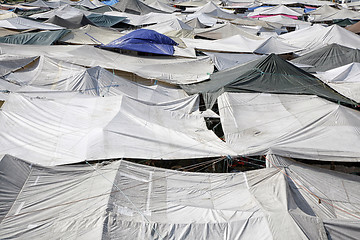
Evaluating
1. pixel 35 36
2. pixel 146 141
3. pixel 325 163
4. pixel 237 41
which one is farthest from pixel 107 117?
pixel 237 41

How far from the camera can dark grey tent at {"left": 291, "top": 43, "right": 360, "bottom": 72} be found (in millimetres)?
17906

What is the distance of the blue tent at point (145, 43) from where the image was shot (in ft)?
59.3

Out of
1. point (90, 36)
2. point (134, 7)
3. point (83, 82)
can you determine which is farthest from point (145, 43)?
point (134, 7)

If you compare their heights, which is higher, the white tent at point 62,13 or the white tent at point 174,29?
the white tent at point 62,13

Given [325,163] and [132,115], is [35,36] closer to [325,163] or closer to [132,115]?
[132,115]

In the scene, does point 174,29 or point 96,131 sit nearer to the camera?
point 96,131

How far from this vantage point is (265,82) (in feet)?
46.2

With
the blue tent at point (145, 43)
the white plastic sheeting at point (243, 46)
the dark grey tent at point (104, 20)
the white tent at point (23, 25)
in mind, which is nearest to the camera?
the blue tent at point (145, 43)

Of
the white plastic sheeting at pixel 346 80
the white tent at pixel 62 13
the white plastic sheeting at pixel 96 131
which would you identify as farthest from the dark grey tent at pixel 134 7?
the white plastic sheeting at pixel 96 131

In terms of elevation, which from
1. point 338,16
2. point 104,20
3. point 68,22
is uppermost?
point 338,16

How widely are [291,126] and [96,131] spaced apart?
19.1ft

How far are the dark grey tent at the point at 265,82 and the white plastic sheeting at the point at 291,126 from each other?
615 mm

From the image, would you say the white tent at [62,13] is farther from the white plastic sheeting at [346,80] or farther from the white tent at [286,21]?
the white plastic sheeting at [346,80]

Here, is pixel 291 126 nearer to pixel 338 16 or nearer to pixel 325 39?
pixel 325 39
